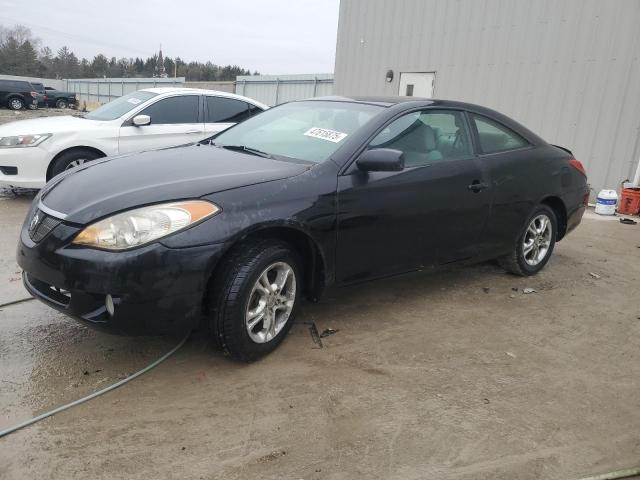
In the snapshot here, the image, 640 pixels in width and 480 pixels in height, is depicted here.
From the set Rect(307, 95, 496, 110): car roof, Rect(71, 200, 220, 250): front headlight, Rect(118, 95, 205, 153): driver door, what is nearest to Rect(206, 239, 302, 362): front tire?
Rect(71, 200, 220, 250): front headlight

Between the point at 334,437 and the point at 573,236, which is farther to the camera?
the point at 573,236

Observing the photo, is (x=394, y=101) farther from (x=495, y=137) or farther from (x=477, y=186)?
(x=495, y=137)

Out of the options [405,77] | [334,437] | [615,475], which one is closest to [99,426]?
[334,437]

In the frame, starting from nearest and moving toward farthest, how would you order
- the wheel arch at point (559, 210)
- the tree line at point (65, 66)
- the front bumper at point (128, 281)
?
the front bumper at point (128, 281) → the wheel arch at point (559, 210) → the tree line at point (65, 66)

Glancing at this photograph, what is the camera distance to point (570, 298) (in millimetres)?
4559

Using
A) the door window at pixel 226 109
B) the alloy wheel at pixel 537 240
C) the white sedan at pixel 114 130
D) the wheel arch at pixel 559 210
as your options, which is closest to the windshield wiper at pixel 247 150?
the white sedan at pixel 114 130

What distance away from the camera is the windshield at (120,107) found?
708 centimetres

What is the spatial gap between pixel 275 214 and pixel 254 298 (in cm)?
49

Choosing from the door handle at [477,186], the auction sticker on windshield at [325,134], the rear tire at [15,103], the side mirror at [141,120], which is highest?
the auction sticker on windshield at [325,134]

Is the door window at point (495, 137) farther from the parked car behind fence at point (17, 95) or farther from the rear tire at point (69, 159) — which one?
the parked car behind fence at point (17, 95)

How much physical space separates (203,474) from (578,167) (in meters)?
4.45

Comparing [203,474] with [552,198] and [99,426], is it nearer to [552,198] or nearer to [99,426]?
[99,426]

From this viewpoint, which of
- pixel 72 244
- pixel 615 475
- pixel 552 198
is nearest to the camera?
pixel 615 475

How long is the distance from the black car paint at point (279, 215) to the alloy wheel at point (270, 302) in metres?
0.18
